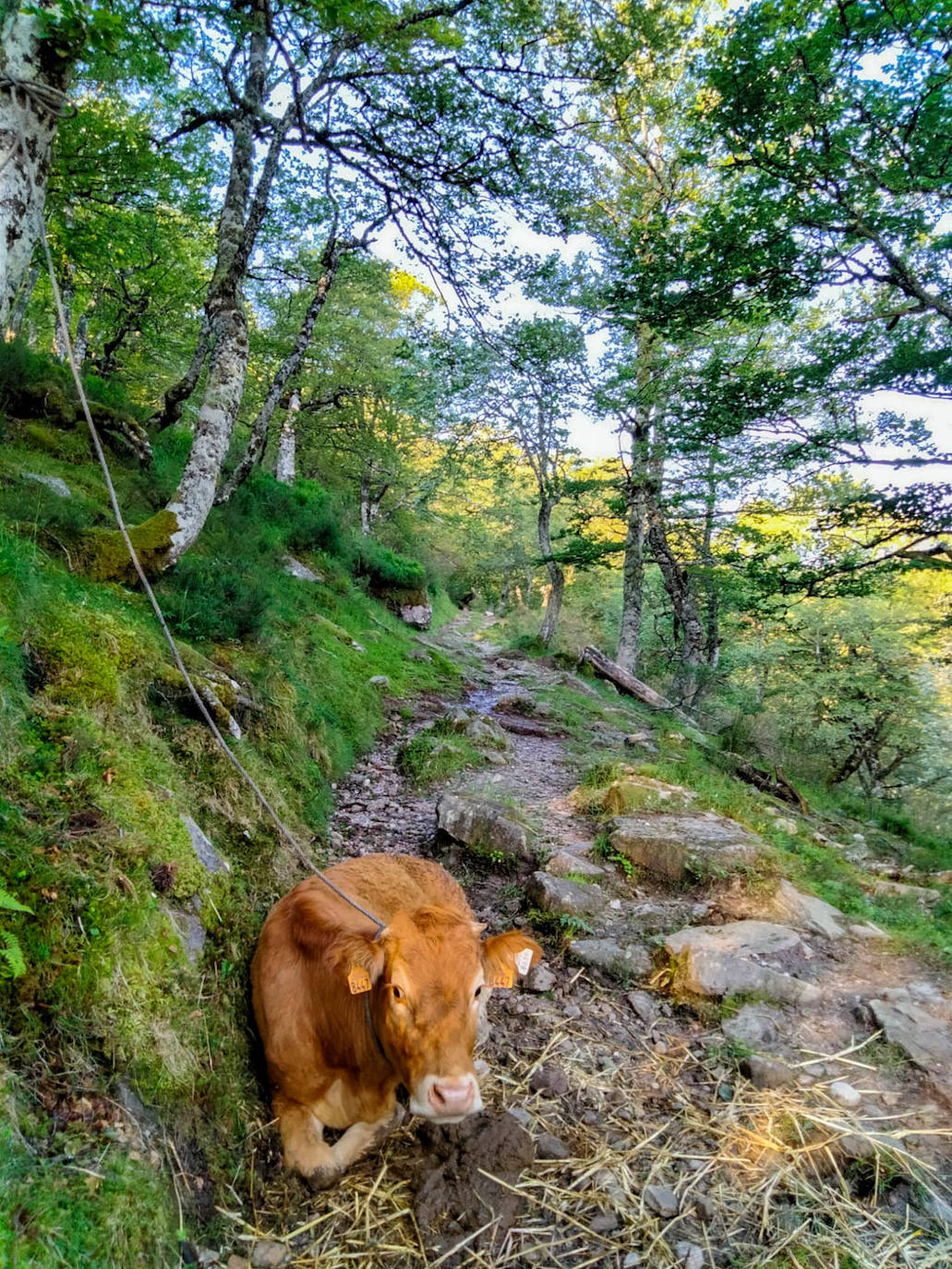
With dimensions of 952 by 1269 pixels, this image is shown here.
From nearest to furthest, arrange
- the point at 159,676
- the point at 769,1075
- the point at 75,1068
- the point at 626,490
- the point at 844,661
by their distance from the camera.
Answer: the point at 75,1068 → the point at 769,1075 → the point at 159,676 → the point at 844,661 → the point at 626,490

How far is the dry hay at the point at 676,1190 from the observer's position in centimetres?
222

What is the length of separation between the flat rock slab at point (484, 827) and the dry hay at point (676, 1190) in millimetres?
2288

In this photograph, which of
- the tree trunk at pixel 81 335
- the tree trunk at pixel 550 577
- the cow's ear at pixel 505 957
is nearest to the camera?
the cow's ear at pixel 505 957

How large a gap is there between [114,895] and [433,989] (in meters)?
1.42

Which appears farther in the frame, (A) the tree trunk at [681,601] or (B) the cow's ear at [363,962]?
(A) the tree trunk at [681,601]

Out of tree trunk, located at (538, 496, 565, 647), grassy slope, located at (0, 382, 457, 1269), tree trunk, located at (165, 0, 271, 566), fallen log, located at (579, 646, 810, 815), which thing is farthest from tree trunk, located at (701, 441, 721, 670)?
grassy slope, located at (0, 382, 457, 1269)

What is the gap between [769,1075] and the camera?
3.06 meters

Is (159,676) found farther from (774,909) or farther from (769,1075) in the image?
(774,909)

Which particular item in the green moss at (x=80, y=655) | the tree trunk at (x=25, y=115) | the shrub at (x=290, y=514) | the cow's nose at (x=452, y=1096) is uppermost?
the tree trunk at (x=25, y=115)

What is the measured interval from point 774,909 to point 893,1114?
190cm

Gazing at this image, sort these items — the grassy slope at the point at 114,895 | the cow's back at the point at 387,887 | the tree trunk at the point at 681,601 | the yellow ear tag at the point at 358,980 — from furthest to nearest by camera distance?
1. the tree trunk at the point at 681,601
2. the cow's back at the point at 387,887
3. the yellow ear tag at the point at 358,980
4. the grassy slope at the point at 114,895

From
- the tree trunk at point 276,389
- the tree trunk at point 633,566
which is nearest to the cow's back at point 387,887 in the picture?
the tree trunk at point 276,389

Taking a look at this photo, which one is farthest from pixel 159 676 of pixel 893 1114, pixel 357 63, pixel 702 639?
pixel 702 639

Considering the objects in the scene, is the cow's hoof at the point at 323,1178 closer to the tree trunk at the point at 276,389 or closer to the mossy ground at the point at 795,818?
the mossy ground at the point at 795,818
